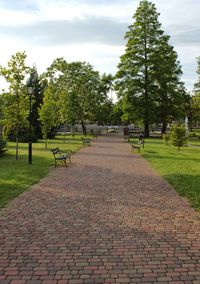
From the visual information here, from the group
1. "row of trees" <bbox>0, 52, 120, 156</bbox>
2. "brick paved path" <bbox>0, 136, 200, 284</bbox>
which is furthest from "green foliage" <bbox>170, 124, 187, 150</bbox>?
"brick paved path" <bbox>0, 136, 200, 284</bbox>

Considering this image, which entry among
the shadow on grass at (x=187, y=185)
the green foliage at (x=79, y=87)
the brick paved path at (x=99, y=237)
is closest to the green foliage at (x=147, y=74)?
the green foliage at (x=79, y=87)

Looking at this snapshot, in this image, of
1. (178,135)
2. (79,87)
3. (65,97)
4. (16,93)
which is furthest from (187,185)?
(79,87)

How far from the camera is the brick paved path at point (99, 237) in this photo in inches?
196

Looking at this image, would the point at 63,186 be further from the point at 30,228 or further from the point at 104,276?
the point at 104,276

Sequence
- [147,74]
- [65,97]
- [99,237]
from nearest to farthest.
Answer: [99,237] → [65,97] → [147,74]

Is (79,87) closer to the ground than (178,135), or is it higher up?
higher up

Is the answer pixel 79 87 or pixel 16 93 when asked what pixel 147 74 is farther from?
pixel 16 93

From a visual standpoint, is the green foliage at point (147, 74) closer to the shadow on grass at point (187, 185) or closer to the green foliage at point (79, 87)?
the green foliage at point (79, 87)

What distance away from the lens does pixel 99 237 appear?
6.48 m

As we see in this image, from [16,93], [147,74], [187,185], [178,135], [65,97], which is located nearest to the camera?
[187,185]

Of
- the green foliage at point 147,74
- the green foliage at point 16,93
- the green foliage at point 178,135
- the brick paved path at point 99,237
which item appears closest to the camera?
the brick paved path at point 99,237

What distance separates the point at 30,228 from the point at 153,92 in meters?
42.2

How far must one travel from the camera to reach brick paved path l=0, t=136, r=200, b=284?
497 cm

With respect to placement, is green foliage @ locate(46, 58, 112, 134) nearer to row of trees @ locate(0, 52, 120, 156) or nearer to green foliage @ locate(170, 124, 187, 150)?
row of trees @ locate(0, 52, 120, 156)
